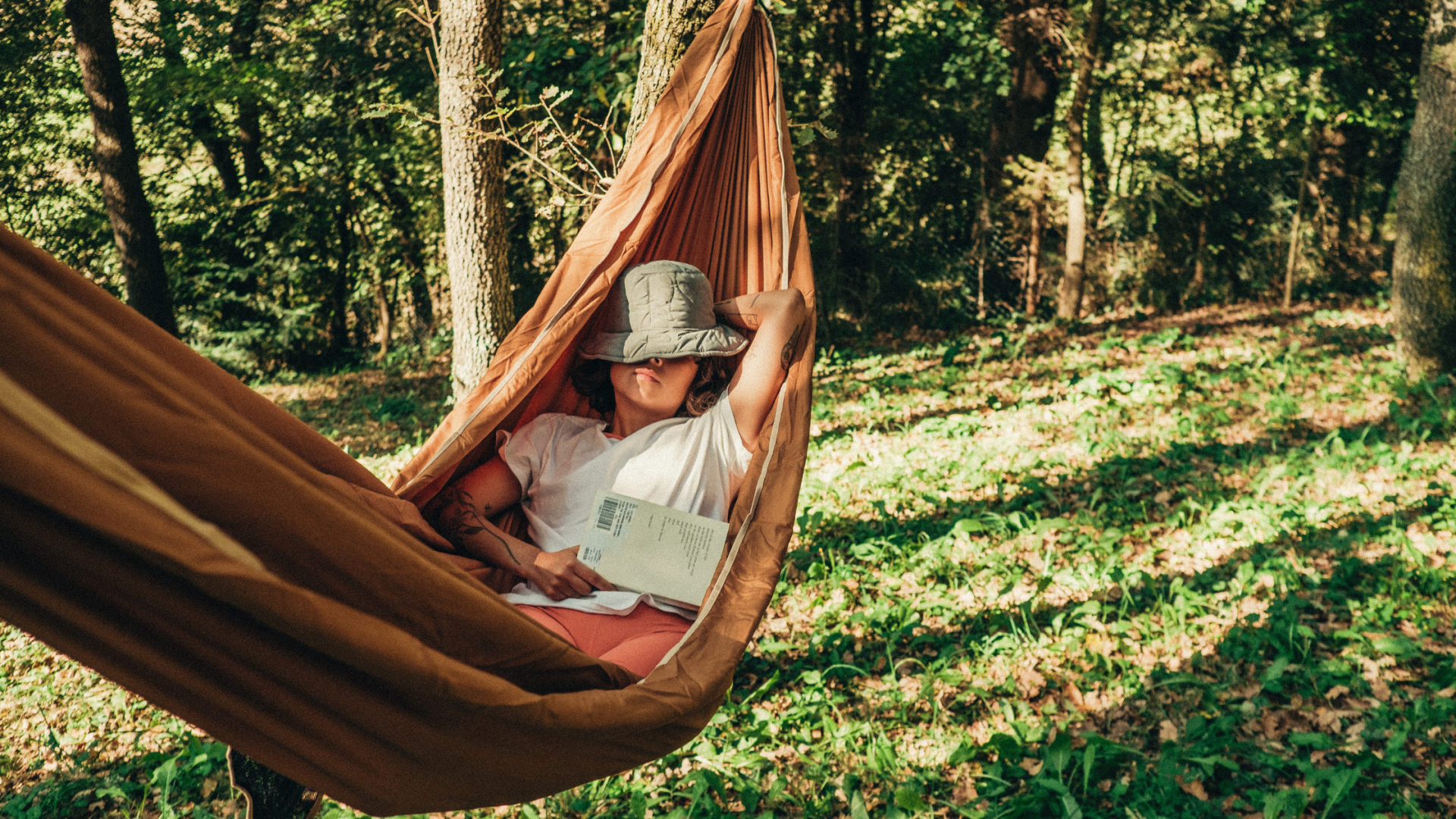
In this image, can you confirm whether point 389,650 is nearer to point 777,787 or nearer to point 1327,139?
point 777,787

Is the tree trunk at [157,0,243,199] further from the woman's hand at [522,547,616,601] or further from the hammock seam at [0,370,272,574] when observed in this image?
the hammock seam at [0,370,272,574]

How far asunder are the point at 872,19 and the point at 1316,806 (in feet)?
22.2

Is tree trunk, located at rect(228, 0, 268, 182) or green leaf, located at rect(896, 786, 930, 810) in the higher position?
tree trunk, located at rect(228, 0, 268, 182)

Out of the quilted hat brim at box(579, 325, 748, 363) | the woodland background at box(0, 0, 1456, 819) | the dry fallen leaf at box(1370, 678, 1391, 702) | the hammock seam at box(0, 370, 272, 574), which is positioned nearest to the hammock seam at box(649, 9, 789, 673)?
the quilted hat brim at box(579, 325, 748, 363)

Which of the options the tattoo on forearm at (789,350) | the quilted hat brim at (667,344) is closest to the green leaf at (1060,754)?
the tattoo on forearm at (789,350)

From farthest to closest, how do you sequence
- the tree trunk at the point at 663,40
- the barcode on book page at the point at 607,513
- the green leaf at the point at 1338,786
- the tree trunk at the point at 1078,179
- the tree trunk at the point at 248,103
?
the tree trunk at the point at 248,103 → the tree trunk at the point at 1078,179 → the tree trunk at the point at 663,40 → the barcode on book page at the point at 607,513 → the green leaf at the point at 1338,786

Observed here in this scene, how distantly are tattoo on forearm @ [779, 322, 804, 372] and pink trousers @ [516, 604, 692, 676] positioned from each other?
0.67 m

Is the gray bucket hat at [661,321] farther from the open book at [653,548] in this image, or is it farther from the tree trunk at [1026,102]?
the tree trunk at [1026,102]

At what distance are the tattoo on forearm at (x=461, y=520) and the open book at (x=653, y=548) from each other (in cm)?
21

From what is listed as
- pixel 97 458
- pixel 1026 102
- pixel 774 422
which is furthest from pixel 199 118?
pixel 97 458

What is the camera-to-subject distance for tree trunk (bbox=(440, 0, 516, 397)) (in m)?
3.31

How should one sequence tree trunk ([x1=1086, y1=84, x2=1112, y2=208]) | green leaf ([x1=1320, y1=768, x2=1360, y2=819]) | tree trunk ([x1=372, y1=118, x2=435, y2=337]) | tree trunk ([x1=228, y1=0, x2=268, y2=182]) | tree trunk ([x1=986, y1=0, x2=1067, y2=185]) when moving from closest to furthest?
green leaf ([x1=1320, y1=768, x2=1360, y2=819])
tree trunk ([x1=986, y1=0, x2=1067, y2=185])
tree trunk ([x1=228, y1=0, x2=268, y2=182])
tree trunk ([x1=1086, y1=84, x2=1112, y2=208])
tree trunk ([x1=372, y1=118, x2=435, y2=337])

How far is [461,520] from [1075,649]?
5.97ft

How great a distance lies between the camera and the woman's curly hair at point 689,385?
2205 millimetres
